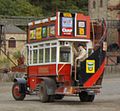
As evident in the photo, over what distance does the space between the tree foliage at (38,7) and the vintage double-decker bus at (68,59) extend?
88607mm

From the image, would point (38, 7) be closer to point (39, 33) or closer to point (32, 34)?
point (32, 34)

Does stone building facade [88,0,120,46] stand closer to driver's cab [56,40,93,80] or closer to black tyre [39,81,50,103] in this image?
black tyre [39,81,50,103]

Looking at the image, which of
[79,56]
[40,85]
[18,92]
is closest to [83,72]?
[79,56]

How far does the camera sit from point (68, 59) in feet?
77.9

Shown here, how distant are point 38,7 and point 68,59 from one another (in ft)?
375

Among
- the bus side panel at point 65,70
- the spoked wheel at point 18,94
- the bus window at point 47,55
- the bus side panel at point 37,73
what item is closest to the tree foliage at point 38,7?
the spoked wheel at point 18,94

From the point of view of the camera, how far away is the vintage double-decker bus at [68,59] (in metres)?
23.2

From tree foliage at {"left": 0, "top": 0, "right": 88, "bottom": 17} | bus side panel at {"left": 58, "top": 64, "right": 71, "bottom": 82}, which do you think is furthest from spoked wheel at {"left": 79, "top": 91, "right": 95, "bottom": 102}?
tree foliage at {"left": 0, "top": 0, "right": 88, "bottom": 17}

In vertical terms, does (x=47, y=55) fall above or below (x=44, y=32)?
below

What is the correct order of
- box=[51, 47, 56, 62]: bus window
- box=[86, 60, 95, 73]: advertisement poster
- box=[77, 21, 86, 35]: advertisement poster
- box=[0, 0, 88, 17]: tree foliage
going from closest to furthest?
box=[86, 60, 95, 73]: advertisement poster → box=[77, 21, 86, 35]: advertisement poster → box=[51, 47, 56, 62]: bus window → box=[0, 0, 88, 17]: tree foliage

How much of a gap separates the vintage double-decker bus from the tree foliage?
8861 centimetres

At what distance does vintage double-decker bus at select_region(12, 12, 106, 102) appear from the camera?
23.2 meters

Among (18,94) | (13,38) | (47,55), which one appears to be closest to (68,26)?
(47,55)

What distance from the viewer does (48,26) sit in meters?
24.3
